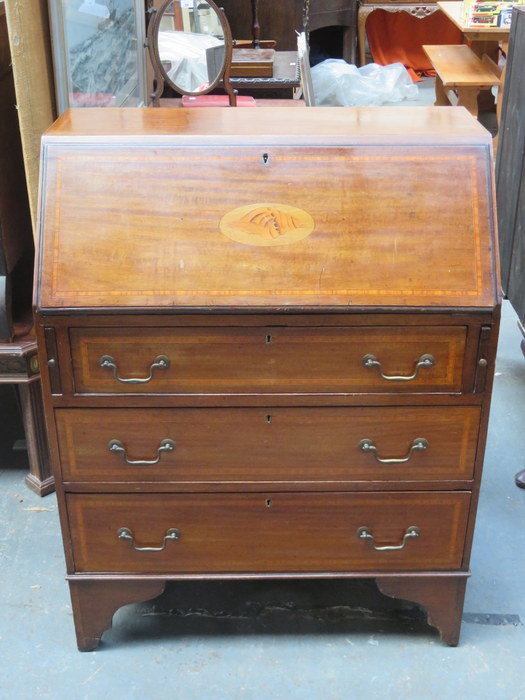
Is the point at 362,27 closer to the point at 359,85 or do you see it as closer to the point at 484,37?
the point at 359,85

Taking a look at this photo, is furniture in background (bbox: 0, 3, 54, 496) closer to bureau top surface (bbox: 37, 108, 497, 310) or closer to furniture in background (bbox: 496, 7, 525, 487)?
bureau top surface (bbox: 37, 108, 497, 310)

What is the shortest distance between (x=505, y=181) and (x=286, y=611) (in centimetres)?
164

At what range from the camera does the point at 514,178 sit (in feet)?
8.73

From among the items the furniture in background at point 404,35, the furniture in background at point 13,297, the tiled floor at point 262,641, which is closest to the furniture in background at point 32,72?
the furniture in background at point 13,297

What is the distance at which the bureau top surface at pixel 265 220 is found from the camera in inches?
62.4

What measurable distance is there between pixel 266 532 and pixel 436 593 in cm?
43

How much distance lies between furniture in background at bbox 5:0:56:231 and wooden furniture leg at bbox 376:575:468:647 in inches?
52.5

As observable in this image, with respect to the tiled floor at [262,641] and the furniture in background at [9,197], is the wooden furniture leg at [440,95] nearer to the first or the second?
the furniture in background at [9,197]

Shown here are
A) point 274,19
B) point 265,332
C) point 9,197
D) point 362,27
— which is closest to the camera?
point 265,332

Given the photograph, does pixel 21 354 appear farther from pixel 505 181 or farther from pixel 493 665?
pixel 505 181

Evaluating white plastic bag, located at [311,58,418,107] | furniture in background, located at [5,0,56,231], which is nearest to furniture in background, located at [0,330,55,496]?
furniture in background, located at [5,0,56,231]

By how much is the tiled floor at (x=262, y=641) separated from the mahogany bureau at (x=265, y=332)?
0.24 meters

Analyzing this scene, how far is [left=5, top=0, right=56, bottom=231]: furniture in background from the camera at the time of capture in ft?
6.58

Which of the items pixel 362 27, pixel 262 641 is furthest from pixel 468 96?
pixel 262 641
